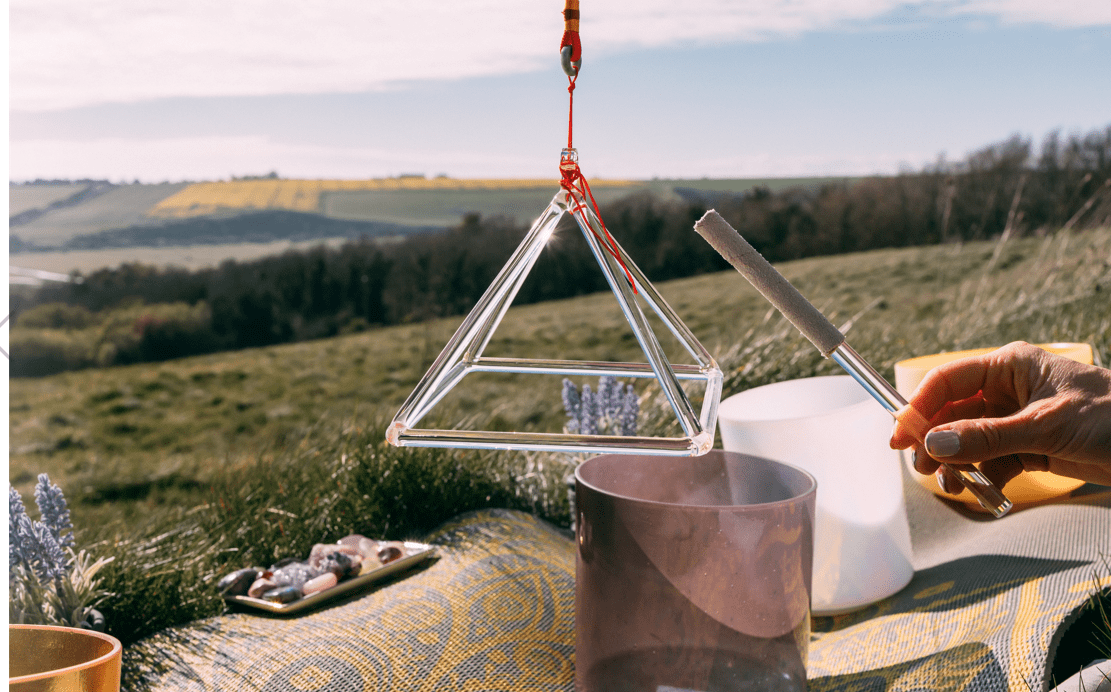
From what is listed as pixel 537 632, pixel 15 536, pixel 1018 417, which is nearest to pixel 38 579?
pixel 15 536

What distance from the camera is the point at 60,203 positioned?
1722 centimetres

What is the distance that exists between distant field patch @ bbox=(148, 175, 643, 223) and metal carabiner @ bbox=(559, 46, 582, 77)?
54.8 feet

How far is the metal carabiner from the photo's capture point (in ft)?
3.78

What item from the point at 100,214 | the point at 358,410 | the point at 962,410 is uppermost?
the point at 100,214

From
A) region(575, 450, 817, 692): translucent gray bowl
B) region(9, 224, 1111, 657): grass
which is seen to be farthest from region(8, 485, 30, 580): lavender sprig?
region(575, 450, 817, 692): translucent gray bowl

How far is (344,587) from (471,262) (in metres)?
12.4

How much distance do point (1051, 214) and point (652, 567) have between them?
12894 millimetres

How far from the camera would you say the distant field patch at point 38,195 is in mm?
16297

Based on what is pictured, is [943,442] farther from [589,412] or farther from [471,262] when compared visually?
[471,262]

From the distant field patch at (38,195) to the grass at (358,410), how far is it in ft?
13.0

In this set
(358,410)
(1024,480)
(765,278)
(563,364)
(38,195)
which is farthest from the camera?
(38,195)

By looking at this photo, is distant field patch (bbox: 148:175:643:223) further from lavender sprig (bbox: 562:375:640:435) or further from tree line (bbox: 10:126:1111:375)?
lavender sprig (bbox: 562:375:640:435)

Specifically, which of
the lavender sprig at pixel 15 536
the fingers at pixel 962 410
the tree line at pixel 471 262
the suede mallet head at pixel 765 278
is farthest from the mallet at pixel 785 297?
the tree line at pixel 471 262

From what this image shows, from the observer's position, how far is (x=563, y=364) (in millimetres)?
1370
